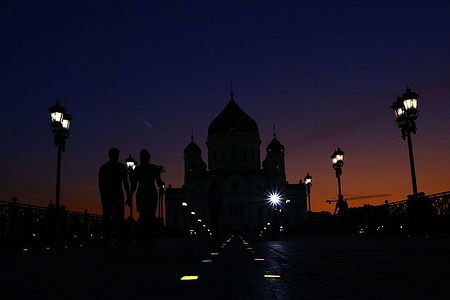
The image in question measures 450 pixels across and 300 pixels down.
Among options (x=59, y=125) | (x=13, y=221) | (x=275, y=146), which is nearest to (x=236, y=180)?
(x=275, y=146)

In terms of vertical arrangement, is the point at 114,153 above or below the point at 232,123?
below

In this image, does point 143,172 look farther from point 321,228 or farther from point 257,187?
point 257,187

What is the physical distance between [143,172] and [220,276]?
4814 mm

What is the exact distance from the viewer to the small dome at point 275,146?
92.1m

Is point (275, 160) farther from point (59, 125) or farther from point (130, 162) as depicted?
point (59, 125)

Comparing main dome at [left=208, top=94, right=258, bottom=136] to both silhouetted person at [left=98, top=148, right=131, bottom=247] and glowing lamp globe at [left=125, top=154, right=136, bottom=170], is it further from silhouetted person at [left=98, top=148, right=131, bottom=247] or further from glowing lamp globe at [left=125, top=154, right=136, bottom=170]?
silhouetted person at [left=98, top=148, right=131, bottom=247]

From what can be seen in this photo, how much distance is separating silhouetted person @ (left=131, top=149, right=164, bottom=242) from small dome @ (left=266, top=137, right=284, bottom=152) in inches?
3275

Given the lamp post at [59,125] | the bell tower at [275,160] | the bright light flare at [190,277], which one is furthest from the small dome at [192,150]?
the bright light flare at [190,277]

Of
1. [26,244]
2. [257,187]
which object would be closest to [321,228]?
[26,244]

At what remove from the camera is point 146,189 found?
948cm

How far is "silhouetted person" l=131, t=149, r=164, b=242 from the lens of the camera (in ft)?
30.7

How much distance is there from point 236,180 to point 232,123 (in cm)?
1087

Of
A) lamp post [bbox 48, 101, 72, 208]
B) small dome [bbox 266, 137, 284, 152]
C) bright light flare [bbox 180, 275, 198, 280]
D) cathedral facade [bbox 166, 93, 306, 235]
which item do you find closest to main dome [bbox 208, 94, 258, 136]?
cathedral facade [bbox 166, 93, 306, 235]

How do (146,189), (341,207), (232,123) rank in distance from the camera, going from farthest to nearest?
(232,123) → (341,207) → (146,189)
